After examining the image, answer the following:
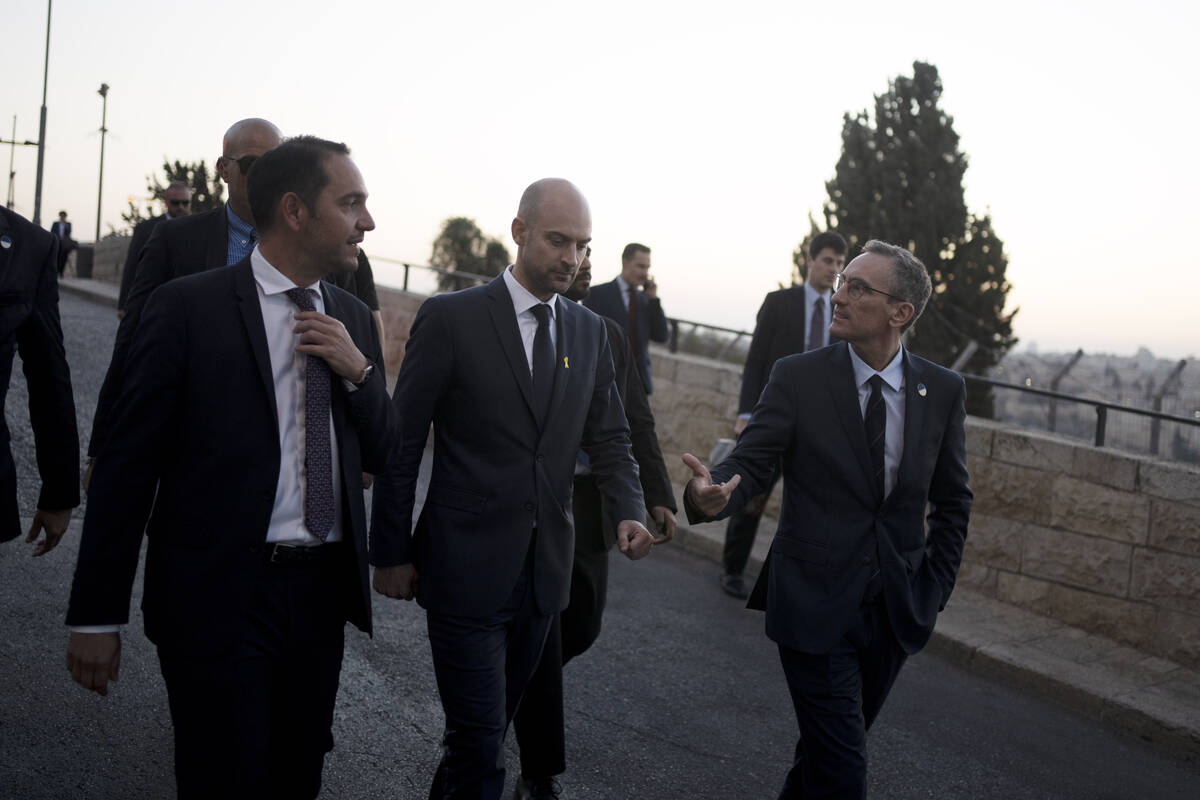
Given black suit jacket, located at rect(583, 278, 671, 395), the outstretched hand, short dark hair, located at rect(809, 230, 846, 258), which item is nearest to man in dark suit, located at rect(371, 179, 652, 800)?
the outstretched hand

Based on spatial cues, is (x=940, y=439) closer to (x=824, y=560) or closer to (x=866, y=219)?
(x=824, y=560)

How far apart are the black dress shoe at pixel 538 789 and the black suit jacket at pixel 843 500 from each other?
1032mm

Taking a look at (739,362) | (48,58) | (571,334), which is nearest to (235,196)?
(571,334)

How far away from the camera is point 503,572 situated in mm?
3199

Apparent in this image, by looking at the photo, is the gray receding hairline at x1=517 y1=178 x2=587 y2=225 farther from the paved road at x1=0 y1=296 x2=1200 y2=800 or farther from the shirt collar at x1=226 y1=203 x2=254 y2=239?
the paved road at x1=0 y1=296 x2=1200 y2=800

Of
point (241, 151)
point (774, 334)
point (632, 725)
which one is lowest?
point (632, 725)

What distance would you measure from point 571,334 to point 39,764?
2.45 metres

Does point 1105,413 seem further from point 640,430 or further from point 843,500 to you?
point 843,500

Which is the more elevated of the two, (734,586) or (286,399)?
(286,399)

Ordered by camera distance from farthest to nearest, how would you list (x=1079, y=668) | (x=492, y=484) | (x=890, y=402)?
(x=1079, y=668) < (x=890, y=402) < (x=492, y=484)

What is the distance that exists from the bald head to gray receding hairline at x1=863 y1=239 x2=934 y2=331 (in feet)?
7.49

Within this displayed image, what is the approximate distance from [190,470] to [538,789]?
1953 millimetres

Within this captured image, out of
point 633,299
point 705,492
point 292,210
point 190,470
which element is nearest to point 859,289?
point 705,492

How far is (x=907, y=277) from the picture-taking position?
367 centimetres
